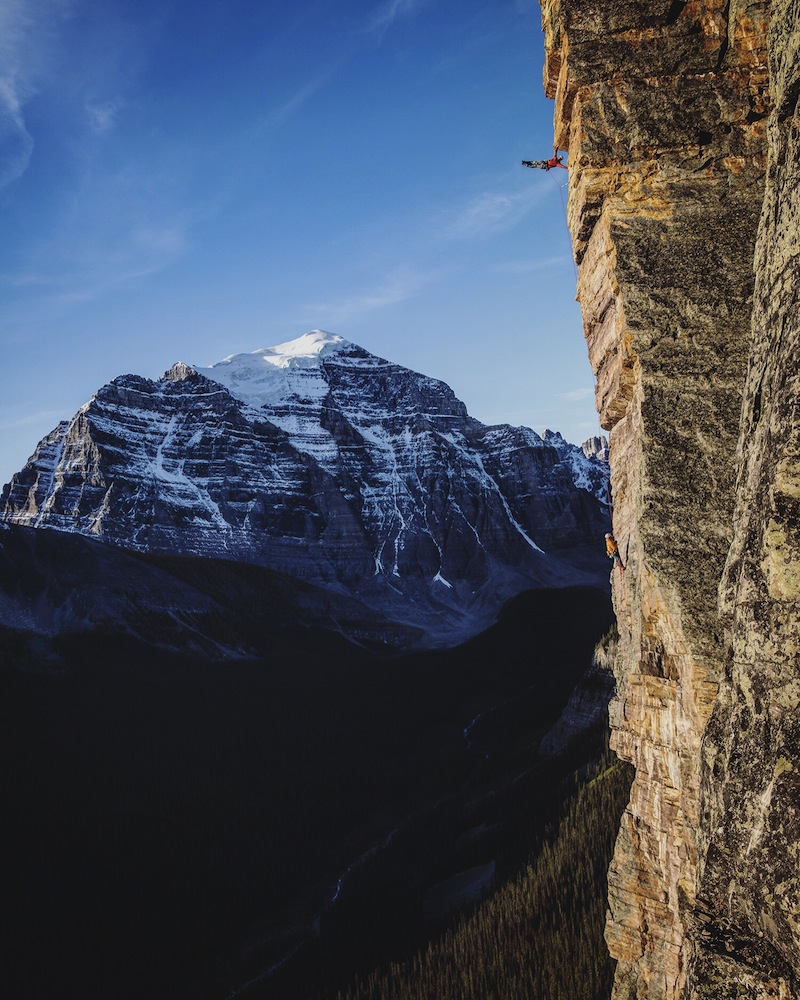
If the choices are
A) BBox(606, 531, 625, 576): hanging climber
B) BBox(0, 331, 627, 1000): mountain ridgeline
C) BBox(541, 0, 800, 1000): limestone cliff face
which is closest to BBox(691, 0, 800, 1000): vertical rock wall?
BBox(541, 0, 800, 1000): limestone cliff face

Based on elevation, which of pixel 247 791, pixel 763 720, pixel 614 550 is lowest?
pixel 247 791

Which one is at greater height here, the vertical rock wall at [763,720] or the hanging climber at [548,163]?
the hanging climber at [548,163]

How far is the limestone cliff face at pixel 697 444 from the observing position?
5.20 m

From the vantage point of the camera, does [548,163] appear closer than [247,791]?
Yes

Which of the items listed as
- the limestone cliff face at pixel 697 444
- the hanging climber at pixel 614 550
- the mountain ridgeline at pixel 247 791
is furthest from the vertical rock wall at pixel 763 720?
the mountain ridgeline at pixel 247 791

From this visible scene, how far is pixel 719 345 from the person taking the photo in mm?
8641

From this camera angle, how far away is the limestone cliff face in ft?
17.0

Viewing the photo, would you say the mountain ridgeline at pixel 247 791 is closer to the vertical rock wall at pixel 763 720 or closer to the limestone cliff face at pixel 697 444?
the limestone cliff face at pixel 697 444

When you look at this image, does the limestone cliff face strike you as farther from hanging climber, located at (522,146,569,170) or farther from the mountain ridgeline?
the mountain ridgeline

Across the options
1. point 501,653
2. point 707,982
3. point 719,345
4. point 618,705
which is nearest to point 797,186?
point 719,345

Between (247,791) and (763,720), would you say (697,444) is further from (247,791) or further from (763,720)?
(247,791)

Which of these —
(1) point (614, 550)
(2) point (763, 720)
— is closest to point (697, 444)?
(1) point (614, 550)

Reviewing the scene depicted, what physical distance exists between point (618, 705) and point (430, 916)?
194 ft

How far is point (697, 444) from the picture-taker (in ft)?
27.1
